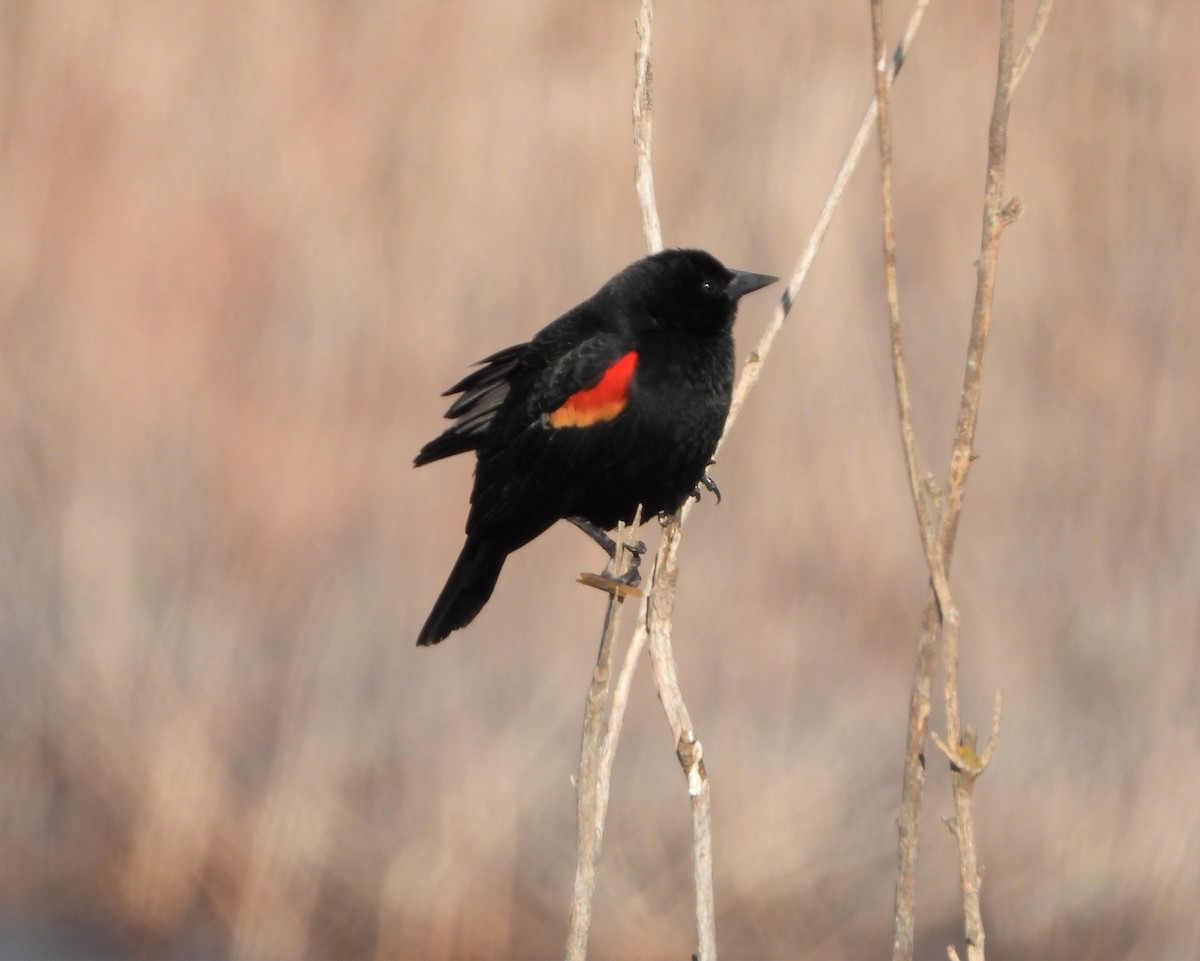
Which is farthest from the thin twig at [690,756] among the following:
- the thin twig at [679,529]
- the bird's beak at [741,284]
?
the bird's beak at [741,284]

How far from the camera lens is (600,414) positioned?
2.62m

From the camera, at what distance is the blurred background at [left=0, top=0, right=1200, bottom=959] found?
4.48 metres

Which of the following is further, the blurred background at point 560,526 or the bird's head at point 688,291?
the blurred background at point 560,526

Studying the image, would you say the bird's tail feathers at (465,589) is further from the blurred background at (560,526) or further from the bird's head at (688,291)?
the blurred background at (560,526)

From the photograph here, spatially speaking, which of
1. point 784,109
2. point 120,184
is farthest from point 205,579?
point 784,109

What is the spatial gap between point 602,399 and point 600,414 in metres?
0.03

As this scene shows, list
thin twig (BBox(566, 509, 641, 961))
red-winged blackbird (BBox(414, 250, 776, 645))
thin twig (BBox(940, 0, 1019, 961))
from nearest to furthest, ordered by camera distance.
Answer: thin twig (BBox(940, 0, 1019, 961))
thin twig (BBox(566, 509, 641, 961))
red-winged blackbird (BBox(414, 250, 776, 645))

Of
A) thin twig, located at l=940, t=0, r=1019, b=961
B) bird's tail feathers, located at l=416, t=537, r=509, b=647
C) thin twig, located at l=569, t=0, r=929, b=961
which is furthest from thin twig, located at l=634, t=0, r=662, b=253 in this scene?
bird's tail feathers, located at l=416, t=537, r=509, b=647

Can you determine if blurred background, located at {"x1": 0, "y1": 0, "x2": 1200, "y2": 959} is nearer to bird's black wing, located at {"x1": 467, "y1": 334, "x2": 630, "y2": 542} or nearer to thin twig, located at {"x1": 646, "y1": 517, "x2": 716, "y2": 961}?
bird's black wing, located at {"x1": 467, "y1": 334, "x2": 630, "y2": 542}

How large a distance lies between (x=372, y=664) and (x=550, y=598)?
64 centimetres

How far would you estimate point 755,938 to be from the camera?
15.1ft

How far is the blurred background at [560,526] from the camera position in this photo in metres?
4.48

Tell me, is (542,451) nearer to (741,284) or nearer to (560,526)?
(741,284)

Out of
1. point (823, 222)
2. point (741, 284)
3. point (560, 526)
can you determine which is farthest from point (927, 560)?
point (560, 526)
